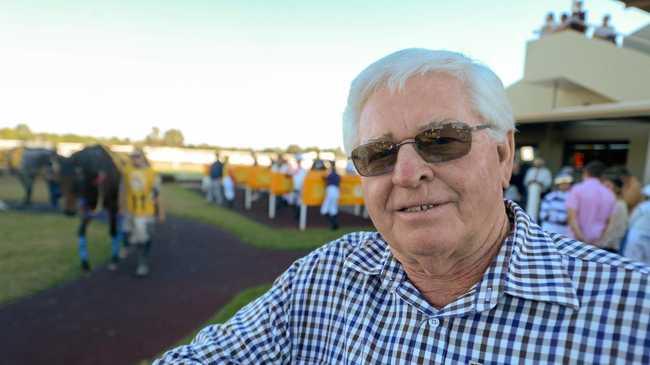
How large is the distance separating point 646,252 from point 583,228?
0.74 meters

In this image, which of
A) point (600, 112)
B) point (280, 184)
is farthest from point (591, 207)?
point (280, 184)

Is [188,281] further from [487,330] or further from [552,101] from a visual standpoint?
[552,101]

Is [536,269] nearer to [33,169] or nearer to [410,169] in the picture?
[410,169]

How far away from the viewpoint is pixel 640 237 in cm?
437

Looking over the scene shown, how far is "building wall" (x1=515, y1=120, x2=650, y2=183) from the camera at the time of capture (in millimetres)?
11602

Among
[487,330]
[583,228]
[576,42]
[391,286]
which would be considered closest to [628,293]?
[487,330]

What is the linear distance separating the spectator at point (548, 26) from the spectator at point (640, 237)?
30.5 ft

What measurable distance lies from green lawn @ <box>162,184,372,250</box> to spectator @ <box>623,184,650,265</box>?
5.39 m

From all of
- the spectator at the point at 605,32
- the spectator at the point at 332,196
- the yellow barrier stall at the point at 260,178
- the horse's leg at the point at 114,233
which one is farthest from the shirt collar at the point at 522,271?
the yellow barrier stall at the point at 260,178

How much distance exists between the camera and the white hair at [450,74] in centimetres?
115

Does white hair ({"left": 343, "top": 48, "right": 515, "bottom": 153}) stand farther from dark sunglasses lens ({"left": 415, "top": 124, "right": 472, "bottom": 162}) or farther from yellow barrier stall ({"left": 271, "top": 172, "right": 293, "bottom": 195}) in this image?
yellow barrier stall ({"left": 271, "top": 172, "right": 293, "bottom": 195})

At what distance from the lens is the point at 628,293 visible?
1.00 metres

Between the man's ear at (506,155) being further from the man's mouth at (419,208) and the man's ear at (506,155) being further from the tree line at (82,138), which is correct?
the tree line at (82,138)

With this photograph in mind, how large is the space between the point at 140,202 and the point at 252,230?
166 inches
